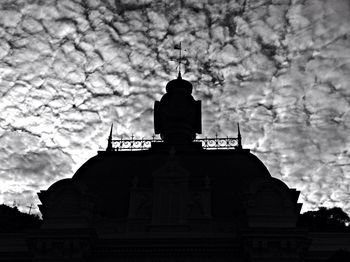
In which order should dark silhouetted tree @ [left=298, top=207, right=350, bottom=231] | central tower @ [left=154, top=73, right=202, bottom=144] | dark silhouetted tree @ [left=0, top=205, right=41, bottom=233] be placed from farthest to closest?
dark silhouetted tree @ [left=0, top=205, right=41, bottom=233]
dark silhouetted tree @ [left=298, top=207, right=350, bottom=231]
central tower @ [left=154, top=73, right=202, bottom=144]

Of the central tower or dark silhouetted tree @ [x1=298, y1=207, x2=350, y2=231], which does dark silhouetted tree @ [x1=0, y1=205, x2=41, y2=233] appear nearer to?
the central tower

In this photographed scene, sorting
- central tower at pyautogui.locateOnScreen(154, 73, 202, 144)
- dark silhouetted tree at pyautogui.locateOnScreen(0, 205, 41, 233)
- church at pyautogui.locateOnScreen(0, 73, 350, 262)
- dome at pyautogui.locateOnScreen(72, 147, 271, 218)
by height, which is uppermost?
central tower at pyautogui.locateOnScreen(154, 73, 202, 144)

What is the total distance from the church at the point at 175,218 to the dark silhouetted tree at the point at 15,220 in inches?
706

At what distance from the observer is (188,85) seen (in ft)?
138

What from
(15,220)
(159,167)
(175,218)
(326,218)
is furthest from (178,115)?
(15,220)

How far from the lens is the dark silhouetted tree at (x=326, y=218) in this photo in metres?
44.3

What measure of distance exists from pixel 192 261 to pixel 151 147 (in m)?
12.2

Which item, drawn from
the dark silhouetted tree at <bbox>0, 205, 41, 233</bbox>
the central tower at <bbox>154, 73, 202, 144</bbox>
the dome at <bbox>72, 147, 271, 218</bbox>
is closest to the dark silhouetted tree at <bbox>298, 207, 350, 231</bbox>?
the central tower at <bbox>154, 73, 202, 144</bbox>

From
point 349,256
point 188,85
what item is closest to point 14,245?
point 349,256

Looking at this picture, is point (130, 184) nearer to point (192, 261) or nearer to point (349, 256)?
point (192, 261)

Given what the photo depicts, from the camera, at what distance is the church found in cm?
2462

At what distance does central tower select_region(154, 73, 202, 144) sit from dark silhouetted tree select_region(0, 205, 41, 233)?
1539 centimetres

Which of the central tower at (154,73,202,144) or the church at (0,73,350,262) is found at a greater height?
the central tower at (154,73,202,144)

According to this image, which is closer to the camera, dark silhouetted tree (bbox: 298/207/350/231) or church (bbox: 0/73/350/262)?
church (bbox: 0/73/350/262)
